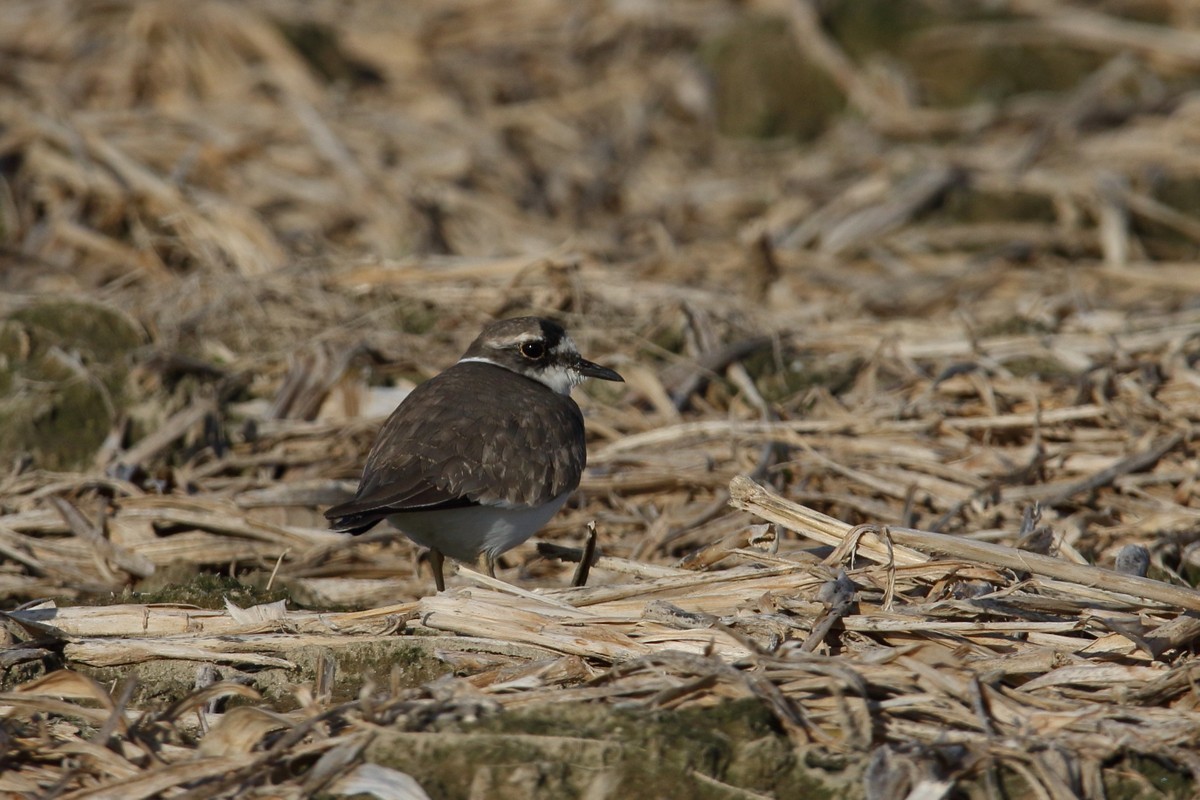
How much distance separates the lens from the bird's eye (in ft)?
21.0

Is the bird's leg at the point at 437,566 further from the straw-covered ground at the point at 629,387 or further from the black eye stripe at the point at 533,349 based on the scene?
the black eye stripe at the point at 533,349

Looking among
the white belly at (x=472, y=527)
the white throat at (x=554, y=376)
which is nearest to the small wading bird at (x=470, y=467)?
the white belly at (x=472, y=527)

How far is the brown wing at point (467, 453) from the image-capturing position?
5230 mm

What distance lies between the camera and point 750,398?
7.42 metres

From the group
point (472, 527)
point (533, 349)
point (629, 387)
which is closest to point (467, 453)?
point (472, 527)

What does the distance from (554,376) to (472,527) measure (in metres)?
1.17

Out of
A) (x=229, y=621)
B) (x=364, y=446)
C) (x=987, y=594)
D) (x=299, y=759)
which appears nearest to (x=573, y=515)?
(x=364, y=446)

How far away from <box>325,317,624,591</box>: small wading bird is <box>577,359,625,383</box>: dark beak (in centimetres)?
32

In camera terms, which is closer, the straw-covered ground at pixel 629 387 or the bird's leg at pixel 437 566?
the straw-covered ground at pixel 629 387

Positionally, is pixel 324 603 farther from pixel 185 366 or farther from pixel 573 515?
pixel 185 366

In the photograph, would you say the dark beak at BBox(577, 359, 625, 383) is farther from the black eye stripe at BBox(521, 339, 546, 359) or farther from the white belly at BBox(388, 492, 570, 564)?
the white belly at BBox(388, 492, 570, 564)

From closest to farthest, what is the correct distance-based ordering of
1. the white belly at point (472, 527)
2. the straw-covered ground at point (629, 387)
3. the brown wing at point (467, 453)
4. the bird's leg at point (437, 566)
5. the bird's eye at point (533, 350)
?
the straw-covered ground at point (629, 387) → the brown wing at point (467, 453) → the white belly at point (472, 527) → the bird's leg at point (437, 566) → the bird's eye at point (533, 350)

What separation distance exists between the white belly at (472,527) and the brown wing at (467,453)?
0.26 ft

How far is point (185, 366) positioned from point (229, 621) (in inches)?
108
